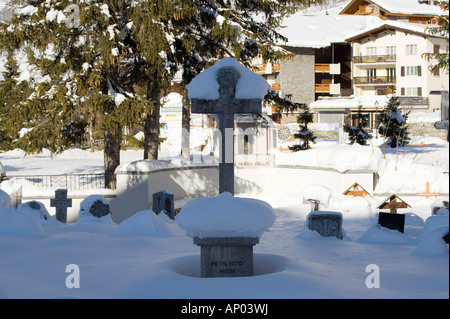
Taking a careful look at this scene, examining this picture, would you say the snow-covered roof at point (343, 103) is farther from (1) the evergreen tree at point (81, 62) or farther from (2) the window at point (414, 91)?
(1) the evergreen tree at point (81, 62)

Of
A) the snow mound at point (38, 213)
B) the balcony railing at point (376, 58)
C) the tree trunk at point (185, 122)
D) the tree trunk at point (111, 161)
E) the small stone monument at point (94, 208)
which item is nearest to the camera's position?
the snow mound at point (38, 213)

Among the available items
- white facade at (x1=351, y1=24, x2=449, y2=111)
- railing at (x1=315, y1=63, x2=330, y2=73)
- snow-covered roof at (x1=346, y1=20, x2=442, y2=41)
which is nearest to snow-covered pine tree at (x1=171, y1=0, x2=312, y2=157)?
snow-covered roof at (x1=346, y1=20, x2=442, y2=41)

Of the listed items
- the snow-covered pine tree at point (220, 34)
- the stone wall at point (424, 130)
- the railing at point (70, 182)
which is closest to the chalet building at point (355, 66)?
the stone wall at point (424, 130)

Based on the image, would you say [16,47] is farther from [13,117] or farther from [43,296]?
[43,296]

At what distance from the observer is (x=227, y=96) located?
9.84 metres

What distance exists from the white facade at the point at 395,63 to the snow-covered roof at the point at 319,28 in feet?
7.55

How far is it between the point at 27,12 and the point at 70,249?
11.5 meters

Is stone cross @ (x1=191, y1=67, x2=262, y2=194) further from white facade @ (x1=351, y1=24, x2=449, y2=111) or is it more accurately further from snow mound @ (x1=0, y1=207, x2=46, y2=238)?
white facade @ (x1=351, y1=24, x2=449, y2=111)

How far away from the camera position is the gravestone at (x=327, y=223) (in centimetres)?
1302

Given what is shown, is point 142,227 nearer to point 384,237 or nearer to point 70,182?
point 384,237

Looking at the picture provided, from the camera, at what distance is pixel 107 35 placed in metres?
19.1

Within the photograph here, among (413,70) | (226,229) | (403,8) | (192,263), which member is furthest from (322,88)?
(226,229)

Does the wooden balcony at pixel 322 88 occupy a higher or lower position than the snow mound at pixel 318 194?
higher
